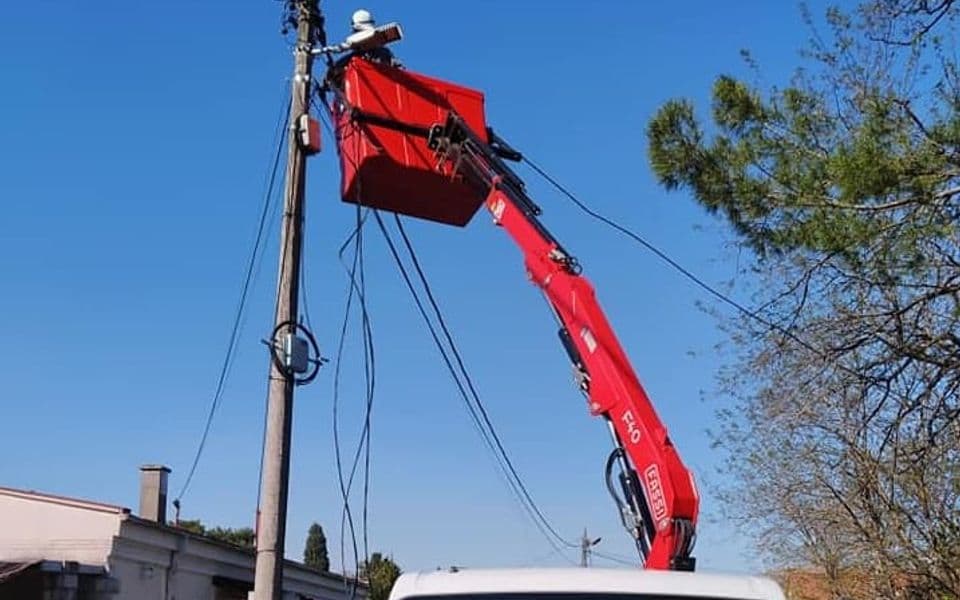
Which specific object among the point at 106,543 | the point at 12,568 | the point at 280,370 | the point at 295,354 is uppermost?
the point at 295,354

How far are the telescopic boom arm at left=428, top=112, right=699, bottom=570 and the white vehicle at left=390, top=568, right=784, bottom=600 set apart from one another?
3671 millimetres

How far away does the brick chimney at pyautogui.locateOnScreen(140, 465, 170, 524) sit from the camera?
20.2 meters

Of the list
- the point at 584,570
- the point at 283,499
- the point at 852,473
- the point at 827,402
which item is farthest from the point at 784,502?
the point at 584,570

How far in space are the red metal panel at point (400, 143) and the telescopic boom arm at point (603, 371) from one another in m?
0.18

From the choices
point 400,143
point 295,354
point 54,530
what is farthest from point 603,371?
point 54,530

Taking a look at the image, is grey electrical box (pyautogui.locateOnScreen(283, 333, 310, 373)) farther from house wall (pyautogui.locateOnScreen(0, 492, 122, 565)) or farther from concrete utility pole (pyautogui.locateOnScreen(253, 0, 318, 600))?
house wall (pyautogui.locateOnScreen(0, 492, 122, 565))

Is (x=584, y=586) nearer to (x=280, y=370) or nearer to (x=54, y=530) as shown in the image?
(x=280, y=370)

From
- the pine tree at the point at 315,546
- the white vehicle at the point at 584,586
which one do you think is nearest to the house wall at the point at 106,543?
the white vehicle at the point at 584,586

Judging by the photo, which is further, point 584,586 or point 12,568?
point 12,568

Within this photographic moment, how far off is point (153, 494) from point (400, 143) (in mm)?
12209

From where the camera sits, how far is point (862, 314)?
1048cm

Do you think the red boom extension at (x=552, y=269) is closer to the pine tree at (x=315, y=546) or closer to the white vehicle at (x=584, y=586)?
the white vehicle at (x=584, y=586)

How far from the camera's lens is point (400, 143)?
9.95 meters

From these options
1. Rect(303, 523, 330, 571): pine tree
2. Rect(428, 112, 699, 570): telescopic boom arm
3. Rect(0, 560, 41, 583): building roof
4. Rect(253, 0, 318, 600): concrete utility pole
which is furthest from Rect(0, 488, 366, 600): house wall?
Rect(303, 523, 330, 571): pine tree
